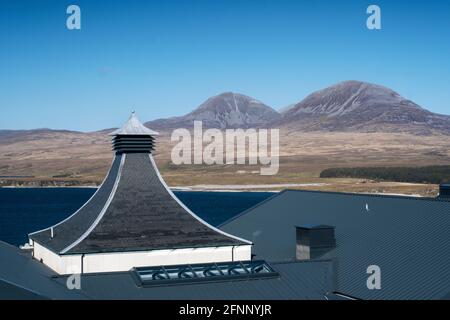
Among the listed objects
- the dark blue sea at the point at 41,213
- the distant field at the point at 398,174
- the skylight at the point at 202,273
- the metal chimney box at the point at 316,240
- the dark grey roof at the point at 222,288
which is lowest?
the dark blue sea at the point at 41,213

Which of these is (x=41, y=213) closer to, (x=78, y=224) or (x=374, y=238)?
(x=78, y=224)

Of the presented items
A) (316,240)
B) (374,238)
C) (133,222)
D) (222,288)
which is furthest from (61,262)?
(374,238)

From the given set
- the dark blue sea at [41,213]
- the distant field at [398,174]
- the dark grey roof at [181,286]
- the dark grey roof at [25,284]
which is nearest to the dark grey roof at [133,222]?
the dark grey roof at [25,284]

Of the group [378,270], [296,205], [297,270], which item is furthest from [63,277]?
[296,205]

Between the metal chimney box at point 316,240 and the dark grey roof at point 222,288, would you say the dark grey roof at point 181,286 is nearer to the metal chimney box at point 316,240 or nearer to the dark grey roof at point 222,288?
the dark grey roof at point 222,288

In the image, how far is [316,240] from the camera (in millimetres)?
31250

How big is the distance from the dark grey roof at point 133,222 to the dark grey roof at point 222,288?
14.9 feet

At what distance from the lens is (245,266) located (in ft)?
89.5

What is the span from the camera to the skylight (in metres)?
25.4

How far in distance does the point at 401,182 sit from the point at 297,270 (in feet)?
480

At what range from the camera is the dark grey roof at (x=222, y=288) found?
2441 cm

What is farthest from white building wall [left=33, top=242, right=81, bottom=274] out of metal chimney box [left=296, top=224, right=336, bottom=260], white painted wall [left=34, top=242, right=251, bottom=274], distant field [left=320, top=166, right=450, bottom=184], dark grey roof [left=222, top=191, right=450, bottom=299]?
distant field [left=320, top=166, right=450, bottom=184]

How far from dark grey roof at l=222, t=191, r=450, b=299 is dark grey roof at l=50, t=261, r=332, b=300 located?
1.44 m
